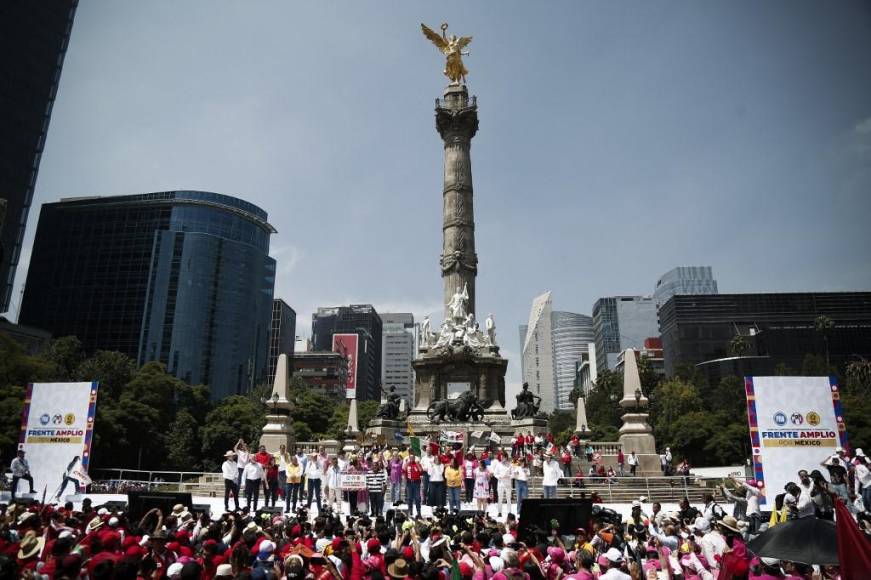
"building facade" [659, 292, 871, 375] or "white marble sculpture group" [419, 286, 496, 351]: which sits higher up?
"building facade" [659, 292, 871, 375]

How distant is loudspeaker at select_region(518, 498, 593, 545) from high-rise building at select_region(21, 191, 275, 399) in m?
91.5

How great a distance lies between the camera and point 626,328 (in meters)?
150

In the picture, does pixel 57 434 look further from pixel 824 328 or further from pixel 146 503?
pixel 824 328

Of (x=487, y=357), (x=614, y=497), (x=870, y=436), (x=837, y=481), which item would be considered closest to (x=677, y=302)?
(x=870, y=436)

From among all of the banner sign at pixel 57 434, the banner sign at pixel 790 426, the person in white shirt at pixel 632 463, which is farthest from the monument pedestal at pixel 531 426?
the banner sign at pixel 57 434

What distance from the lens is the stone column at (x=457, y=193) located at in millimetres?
43281

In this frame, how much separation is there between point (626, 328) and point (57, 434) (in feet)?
471

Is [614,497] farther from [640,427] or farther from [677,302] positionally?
[677,302]

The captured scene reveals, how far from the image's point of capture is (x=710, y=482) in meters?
22.1

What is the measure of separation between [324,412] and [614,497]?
1915 inches

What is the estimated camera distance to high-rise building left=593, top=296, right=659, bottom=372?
149 metres

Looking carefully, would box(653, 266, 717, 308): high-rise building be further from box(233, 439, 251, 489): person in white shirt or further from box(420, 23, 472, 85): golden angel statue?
box(233, 439, 251, 489): person in white shirt

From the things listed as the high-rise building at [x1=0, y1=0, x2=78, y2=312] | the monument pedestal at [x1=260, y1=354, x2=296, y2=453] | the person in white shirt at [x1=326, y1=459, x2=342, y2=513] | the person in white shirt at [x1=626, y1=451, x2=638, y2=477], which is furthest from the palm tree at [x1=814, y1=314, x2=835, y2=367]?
the high-rise building at [x1=0, y1=0, x2=78, y2=312]

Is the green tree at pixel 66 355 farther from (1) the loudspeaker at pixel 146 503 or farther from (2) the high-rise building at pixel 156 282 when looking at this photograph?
(1) the loudspeaker at pixel 146 503
